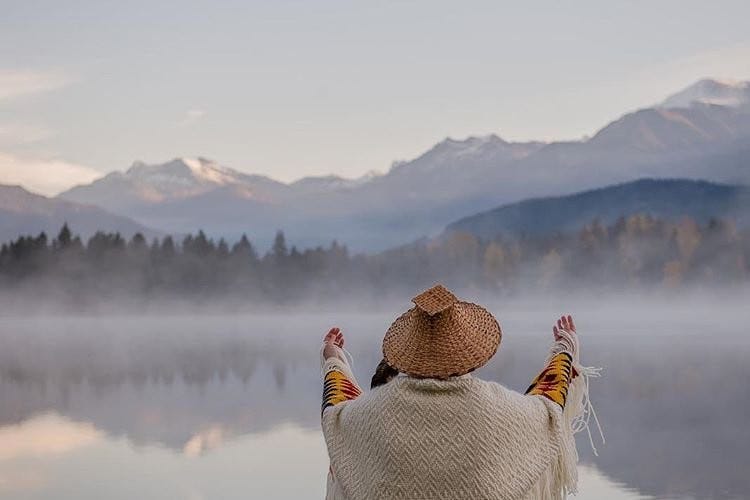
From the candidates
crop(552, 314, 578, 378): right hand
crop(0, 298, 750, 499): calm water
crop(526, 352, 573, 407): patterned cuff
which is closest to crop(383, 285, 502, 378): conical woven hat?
crop(526, 352, 573, 407): patterned cuff

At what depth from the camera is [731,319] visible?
1195 inches

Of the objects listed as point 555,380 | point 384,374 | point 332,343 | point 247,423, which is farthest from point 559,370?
point 247,423

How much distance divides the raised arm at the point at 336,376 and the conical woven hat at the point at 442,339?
0.28 metres

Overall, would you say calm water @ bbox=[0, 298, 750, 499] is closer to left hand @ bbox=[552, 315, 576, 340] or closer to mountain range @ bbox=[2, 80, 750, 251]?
left hand @ bbox=[552, 315, 576, 340]

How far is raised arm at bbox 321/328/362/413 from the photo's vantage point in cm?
237

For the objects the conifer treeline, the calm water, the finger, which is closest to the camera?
the finger

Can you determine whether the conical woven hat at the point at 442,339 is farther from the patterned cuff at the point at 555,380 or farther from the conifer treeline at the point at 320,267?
the conifer treeline at the point at 320,267

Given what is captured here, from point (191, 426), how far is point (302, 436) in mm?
955

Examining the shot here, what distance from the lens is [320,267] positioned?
3519cm

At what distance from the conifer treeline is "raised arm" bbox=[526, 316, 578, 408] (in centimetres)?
3116

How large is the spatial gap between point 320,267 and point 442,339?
33143 millimetres

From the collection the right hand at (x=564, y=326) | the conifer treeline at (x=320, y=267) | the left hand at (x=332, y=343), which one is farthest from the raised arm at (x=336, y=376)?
the conifer treeline at (x=320, y=267)

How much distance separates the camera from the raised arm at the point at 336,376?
2.37 m

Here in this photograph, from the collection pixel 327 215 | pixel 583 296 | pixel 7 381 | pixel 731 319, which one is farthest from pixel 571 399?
pixel 327 215
